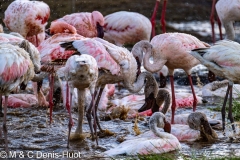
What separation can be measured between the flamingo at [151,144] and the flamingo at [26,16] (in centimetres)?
461

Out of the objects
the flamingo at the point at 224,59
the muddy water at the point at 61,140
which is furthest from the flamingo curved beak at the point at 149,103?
the flamingo at the point at 224,59

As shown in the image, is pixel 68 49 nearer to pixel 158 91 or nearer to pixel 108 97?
pixel 158 91

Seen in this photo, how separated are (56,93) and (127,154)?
12.1 feet

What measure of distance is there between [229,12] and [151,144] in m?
4.56

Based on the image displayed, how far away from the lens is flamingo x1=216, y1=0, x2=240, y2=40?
420 inches

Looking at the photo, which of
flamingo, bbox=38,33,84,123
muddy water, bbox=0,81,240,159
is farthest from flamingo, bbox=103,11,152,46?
flamingo, bbox=38,33,84,123

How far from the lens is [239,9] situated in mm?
10648

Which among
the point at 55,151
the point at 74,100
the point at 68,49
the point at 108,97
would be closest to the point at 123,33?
the point at 108,97

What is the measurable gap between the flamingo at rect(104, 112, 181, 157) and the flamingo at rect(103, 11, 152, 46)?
4636mm

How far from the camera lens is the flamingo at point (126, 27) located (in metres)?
11.8

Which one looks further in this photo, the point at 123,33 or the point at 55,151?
the point at 123,33

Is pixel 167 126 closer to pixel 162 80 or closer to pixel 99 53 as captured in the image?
pixel 99 53

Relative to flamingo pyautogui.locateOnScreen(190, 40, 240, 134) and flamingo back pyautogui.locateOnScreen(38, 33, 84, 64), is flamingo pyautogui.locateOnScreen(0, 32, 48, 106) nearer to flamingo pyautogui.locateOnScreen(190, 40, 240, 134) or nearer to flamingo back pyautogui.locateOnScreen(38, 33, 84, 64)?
flamingo back pyautogui.locateOnScreen(38, 33, 84, 64)

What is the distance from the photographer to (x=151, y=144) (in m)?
6.78
